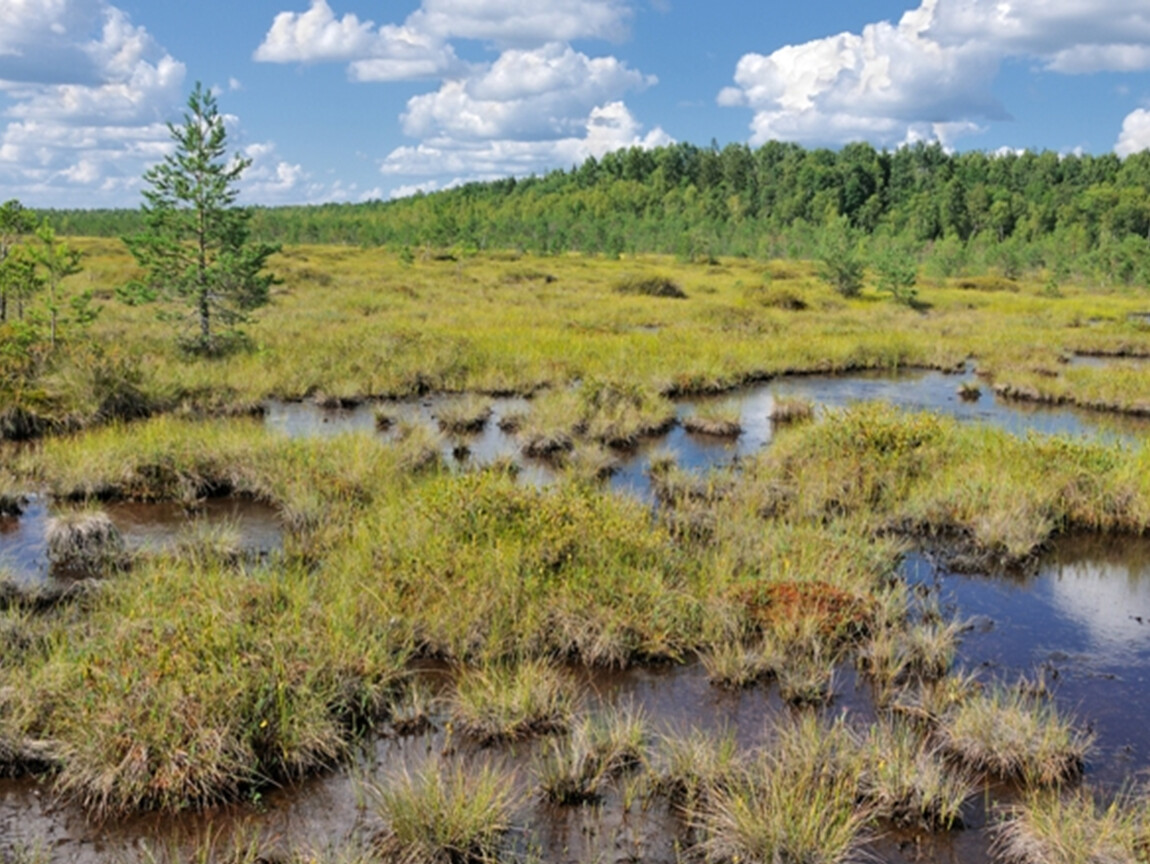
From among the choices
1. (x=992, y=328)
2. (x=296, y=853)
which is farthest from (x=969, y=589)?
(x=992, y=328)

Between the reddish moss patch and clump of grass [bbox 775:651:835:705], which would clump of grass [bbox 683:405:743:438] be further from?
clump of grass [bbox 775:651:835:705]

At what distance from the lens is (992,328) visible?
1372 inches

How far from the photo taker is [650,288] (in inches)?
1842

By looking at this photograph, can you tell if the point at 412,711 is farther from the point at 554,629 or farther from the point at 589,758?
the point at 554,629

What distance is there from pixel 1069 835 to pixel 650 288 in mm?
42961

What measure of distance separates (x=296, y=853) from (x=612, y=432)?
11.8m

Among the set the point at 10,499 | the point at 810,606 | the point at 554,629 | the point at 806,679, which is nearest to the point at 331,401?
the point at 10,499

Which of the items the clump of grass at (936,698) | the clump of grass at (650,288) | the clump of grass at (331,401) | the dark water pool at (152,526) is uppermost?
the clump of grass at (650,288)

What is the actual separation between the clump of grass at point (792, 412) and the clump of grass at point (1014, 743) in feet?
39.4

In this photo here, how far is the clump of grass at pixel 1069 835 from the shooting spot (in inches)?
197

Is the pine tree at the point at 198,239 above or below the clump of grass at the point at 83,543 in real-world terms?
above

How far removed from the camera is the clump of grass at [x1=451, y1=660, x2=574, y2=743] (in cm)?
656

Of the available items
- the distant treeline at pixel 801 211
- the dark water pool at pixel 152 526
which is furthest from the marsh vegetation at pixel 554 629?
the distant treeline at pixel 801 211

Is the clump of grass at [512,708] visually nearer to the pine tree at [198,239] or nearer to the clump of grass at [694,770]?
the clump of grass at [694,770]
